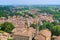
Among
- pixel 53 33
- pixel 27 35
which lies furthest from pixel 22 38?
pixel 53 33

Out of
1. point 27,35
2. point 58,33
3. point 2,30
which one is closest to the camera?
point 27,35

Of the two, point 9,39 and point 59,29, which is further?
point 59,29

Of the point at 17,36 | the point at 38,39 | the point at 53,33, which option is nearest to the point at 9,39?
the point at 17,36

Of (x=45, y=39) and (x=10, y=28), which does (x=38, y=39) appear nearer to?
(x=45, y=39)

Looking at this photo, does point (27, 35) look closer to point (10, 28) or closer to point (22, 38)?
point (22, 38)

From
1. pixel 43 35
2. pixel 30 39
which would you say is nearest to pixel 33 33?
pixel 30 39

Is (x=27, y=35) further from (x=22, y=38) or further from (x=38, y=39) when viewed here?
(x=38, y=39)

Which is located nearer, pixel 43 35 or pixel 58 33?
pixel 43 35

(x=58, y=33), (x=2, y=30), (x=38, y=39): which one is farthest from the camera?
(x=2, y=30)

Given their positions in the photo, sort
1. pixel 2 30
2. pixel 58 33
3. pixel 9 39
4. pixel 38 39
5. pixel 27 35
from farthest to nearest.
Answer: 1. pixel 2 30
2. pixel 58 33
3. pixel 9 39
4. pixel 27 35
5. pixel 38 39
